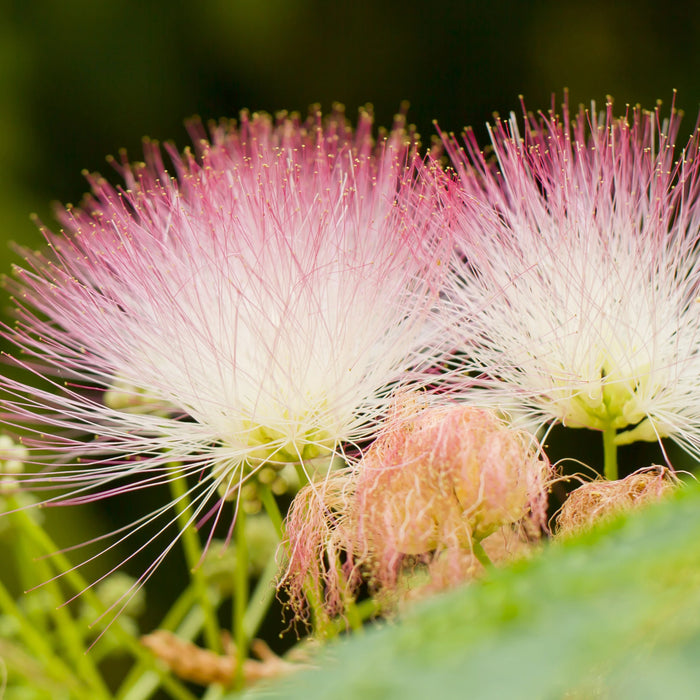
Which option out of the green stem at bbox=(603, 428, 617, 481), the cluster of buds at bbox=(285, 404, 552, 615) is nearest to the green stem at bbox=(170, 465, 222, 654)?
the cluster of buds at bbox=(285, 404, 552, 615)

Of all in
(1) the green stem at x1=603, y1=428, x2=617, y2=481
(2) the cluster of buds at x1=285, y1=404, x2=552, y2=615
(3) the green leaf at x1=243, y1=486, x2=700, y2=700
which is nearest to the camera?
(3) the green leaf at x1=243, y1=486, x2=700, y2=700

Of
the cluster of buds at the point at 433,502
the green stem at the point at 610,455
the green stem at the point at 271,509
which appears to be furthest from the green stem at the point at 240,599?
the green stem at the point at 610,455

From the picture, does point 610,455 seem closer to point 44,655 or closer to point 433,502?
point 433,502

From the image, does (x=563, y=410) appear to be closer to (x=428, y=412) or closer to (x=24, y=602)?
(x=428, y=412)

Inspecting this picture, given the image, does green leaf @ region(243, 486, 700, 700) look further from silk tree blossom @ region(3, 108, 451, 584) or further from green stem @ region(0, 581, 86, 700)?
green stem @ region(0, 581, 86, 700)

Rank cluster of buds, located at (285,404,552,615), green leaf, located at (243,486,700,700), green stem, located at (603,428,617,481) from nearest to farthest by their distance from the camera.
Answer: green leaf, located at (243,486,700,700), cluster of buds, located at (285,404,552,615), green stem, located at (603,428,617,481)

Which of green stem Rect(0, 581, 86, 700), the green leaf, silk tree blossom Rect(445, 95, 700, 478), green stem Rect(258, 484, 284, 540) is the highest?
silk tree blossom Rect(445, 95, 700, 478)
